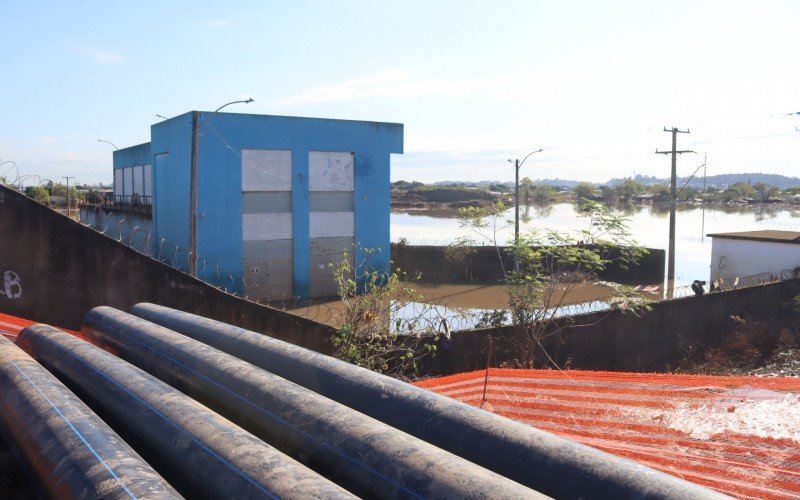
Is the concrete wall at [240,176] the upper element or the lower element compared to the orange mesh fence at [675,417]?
upper

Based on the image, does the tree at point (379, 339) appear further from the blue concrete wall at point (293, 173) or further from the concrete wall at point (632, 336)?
the blue concrete wall at point (293, 173)

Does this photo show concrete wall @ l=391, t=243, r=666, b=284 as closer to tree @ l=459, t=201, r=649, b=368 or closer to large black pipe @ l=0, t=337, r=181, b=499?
tree @ l=459, t=201, r=649, b=368

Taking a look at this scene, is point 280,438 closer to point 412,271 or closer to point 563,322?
point 563,322

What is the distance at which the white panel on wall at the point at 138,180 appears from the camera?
3008cm

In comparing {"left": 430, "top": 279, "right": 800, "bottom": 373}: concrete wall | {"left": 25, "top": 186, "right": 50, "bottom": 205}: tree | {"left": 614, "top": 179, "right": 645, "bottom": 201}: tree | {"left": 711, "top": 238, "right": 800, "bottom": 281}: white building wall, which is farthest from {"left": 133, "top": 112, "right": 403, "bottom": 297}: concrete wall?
{"left": 614, "top": 179, "right": 645, "bottom": 201}: tree

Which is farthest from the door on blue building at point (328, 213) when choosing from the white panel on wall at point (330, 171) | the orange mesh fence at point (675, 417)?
the orange mesh fence at point (675, 417)

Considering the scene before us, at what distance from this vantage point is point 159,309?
7.90 meters

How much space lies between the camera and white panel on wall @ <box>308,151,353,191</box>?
24125mm

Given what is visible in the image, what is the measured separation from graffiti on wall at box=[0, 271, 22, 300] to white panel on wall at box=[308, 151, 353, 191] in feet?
46.1

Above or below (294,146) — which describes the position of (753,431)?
below

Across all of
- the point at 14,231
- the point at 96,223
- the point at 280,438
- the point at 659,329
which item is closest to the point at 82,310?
the point at 14,231

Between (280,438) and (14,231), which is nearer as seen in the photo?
(280,438)

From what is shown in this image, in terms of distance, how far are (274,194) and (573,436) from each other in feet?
61.9

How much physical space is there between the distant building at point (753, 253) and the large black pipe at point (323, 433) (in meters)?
22.3
